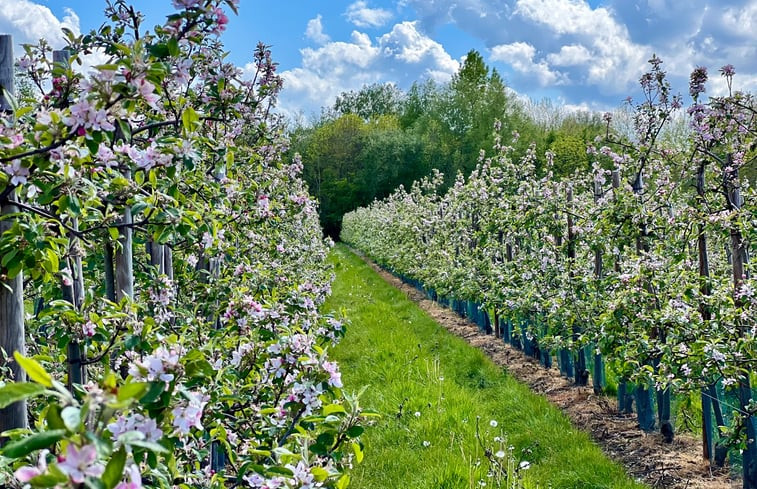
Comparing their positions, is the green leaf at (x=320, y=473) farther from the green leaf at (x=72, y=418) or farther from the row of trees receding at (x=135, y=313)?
the green leaf at (x=72, y=418)

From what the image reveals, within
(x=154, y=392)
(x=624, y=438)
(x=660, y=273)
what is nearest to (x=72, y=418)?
(x=154, y=392)

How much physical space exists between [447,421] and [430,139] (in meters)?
32.2

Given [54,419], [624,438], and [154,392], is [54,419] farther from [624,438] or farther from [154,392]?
[624,438]

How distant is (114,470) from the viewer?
0.74m

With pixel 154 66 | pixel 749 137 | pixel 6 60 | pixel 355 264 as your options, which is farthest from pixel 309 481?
pixel 355 264

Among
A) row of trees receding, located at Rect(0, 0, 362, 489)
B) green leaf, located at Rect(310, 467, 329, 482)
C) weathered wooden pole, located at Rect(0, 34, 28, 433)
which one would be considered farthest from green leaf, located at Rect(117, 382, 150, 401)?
weathered wooden pole, located at Rect(0, 34, 28, 433)

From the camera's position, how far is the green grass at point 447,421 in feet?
14.1

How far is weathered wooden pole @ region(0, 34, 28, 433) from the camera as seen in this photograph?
1.67 meters

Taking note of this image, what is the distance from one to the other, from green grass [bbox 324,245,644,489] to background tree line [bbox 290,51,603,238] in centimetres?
2299

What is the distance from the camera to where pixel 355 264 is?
2328 cm

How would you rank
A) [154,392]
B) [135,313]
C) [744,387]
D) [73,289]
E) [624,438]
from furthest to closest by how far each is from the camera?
[624,438] → [744,387] → [73,289] → [135,313] → [154,392]

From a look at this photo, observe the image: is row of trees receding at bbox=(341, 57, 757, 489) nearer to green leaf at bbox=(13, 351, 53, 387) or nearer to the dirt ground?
the dirt ground

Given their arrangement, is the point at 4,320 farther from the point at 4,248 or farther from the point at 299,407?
the point at 299,407

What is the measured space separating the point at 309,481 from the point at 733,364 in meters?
3.06
